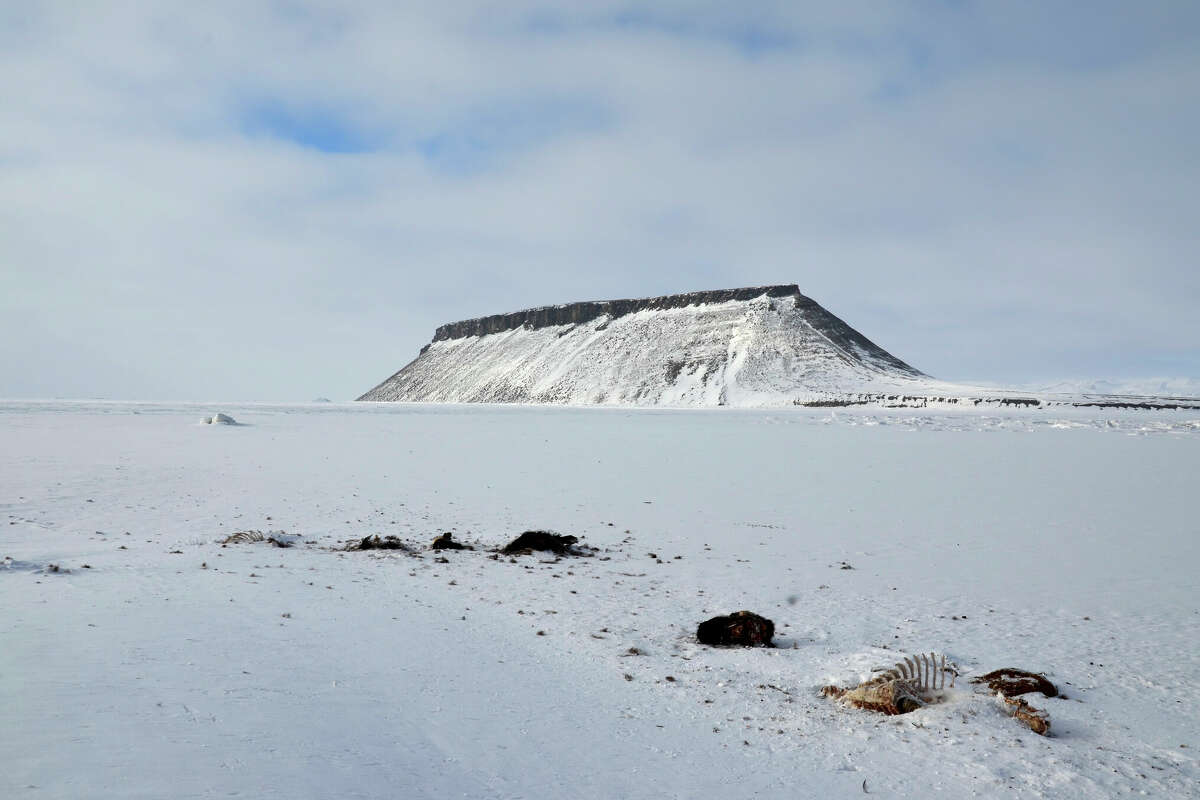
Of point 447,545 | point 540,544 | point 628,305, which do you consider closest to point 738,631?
point 540,544

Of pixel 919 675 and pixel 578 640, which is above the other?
pixel 919 675

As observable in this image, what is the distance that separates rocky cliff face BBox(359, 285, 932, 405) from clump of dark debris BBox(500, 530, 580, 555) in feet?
357

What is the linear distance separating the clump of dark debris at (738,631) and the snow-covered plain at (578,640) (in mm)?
188

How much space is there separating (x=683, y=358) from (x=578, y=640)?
14436 centimetres

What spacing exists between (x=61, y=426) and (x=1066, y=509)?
38.2 m

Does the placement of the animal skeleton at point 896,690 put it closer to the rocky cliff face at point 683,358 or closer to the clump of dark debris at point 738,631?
the clump of dark debris at point 738,631

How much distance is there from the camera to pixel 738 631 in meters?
7.17

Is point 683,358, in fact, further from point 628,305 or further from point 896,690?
Result: point 896,690

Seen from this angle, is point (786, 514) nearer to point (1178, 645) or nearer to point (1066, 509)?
point (1066, 509)

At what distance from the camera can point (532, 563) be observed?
10102 mm

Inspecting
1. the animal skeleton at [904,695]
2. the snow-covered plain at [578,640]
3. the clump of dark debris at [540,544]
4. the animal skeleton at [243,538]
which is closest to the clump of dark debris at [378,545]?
the snow-covered plain at [578,640]

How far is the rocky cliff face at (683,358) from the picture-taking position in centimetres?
13300

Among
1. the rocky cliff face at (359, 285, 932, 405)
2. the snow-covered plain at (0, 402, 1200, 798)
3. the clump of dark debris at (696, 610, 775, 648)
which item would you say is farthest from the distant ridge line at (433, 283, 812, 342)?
the clump of dark debris at (696, 610, 775, 648)

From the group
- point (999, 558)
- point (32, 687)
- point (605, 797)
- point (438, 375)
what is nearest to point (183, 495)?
point (32, 687)
